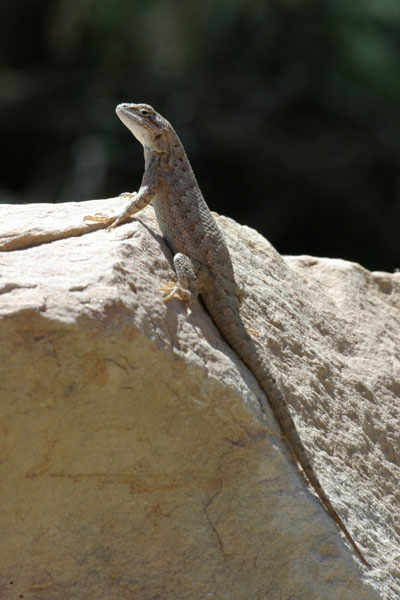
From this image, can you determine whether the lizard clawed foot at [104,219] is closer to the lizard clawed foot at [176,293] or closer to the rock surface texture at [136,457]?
the rock surface texture at [136,457]

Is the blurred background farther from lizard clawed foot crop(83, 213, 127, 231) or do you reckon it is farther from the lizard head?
lizard clawed foot crop(83, 213, 127, 231)

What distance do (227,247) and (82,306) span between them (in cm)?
147

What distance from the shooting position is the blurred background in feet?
38.0

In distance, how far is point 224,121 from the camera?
12250 mm

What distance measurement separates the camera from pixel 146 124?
16.9 ft

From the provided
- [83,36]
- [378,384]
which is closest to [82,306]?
[378,384]

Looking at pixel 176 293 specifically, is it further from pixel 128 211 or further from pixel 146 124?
pixel 146 124

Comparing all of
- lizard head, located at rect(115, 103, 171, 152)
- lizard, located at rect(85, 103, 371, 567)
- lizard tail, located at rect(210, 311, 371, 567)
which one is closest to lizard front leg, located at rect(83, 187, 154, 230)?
lizard, located at rect(85, 103, 371, 567)

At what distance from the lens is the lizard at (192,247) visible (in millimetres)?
4090

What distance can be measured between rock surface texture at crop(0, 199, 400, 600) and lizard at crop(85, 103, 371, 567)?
7cm

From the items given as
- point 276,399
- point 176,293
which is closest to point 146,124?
point 176,293

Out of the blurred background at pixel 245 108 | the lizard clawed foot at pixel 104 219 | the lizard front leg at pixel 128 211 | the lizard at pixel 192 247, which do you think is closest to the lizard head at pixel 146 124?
the lizard at pixel 192 247

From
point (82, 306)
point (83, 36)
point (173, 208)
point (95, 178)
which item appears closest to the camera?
point (82, 306)

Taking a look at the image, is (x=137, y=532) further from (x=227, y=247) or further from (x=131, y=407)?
(x=227, y=247)
